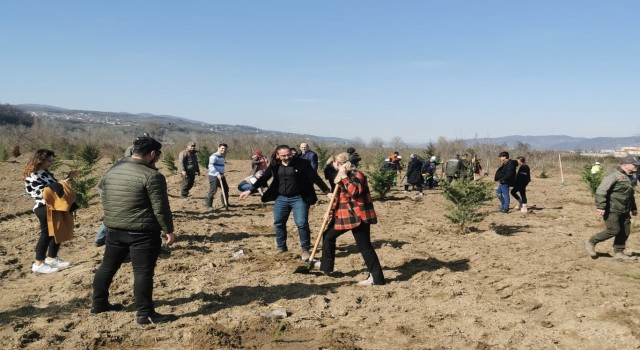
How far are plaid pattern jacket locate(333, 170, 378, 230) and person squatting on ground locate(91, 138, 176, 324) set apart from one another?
6.63 feet

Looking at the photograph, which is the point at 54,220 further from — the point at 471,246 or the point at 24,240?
the point at 471,246

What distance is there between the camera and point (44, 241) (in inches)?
214

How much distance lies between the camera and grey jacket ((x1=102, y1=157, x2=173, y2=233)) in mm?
3799

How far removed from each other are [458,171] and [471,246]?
599cm

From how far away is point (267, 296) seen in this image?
195 inches

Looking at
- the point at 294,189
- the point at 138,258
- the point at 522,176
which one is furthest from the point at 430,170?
the point at 138,258

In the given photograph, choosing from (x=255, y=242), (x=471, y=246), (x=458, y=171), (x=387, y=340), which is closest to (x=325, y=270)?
(x=387, y=340)

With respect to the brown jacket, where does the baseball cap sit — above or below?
above

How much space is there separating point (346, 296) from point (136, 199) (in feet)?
8.46

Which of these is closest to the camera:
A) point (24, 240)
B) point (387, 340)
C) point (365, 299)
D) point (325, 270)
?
point (387, 340)

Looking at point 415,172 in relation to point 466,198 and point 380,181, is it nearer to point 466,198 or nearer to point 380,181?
point 380,181

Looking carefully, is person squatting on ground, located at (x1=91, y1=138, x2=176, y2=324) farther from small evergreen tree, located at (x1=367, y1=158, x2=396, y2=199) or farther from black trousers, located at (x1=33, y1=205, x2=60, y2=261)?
small evergreen tree, located at (x1=367, y1=158, x2=396, y2=199)

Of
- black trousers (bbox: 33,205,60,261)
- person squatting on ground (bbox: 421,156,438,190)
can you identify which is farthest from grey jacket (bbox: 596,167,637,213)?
person squatting on ground (bbox: 421,156,438,190)

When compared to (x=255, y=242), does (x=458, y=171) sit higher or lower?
higher
